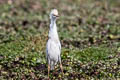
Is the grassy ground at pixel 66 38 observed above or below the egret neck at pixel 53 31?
below

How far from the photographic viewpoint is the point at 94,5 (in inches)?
778

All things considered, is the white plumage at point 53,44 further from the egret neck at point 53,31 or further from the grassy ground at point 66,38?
the grassy ground at point 66,38

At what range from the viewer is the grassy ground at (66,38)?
10281mm

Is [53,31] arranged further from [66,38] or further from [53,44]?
[66,38]

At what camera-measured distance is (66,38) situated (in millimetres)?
13758

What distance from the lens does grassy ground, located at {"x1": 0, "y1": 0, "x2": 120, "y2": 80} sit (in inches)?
405

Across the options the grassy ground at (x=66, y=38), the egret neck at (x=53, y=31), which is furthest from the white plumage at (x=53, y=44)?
the grassy ground at (x=66, y=38)

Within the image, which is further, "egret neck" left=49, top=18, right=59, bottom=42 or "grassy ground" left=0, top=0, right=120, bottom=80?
"grassy ground" left=0, top=0, right=120, bottom=80

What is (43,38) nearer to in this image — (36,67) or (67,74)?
(36,67)

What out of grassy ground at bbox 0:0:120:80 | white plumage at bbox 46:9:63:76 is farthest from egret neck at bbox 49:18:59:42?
grassy ground at bbox 0:0:120:80

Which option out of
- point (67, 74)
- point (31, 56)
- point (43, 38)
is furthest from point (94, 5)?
point (67, 74)

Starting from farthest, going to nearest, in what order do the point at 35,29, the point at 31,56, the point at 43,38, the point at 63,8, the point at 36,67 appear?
the point at 63,8
the point at 35,29
the point at 43,38
the point at 31,56
the point at 36,67

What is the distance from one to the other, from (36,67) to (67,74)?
4.14 feet

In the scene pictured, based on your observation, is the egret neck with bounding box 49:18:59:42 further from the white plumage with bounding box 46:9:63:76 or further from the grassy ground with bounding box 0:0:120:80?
the grassy ground with bounding box 0:0:120:80
